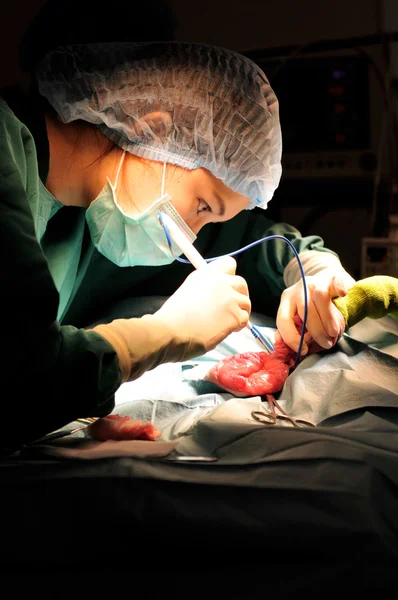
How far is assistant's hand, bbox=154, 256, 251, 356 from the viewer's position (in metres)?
1.44

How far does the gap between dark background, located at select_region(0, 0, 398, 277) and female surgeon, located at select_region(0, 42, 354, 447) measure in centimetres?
104

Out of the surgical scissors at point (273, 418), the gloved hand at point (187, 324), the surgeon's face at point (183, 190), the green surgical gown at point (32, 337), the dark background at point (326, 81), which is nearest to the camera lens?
the green surgical gown at point (32, 337)

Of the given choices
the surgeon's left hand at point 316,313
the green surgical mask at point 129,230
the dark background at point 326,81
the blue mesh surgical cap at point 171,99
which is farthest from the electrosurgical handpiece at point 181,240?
the dark background at point 326,81

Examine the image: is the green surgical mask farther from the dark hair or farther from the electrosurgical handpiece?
the dark hair

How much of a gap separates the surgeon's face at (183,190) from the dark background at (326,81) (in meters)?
1.16

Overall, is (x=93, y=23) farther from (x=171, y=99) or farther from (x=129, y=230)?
(x=129, y=230)

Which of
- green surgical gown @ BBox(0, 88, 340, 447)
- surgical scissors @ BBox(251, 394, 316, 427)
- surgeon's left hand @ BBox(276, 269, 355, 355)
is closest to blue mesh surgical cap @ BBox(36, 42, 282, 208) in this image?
green surgical gown @ BBox(0, 88, 340, 447)

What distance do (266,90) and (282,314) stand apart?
0.61 metres

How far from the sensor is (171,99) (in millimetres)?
1544

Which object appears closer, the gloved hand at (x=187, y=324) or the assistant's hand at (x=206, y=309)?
the gloved hand at (x=187, y=324)

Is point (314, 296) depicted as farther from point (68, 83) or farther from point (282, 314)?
point (68, 83)

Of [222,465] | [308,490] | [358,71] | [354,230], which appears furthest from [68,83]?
[354,230]

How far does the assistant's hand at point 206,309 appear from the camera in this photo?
144cm

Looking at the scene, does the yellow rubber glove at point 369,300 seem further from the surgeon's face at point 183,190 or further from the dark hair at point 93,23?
the dark hair at point 93,23
